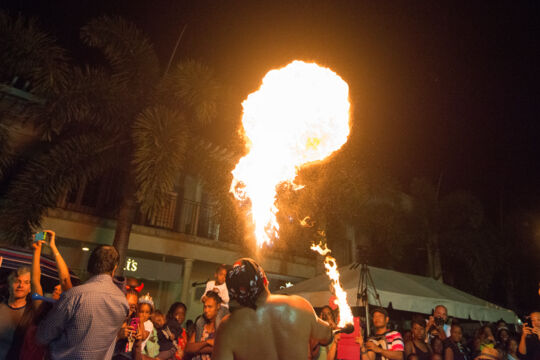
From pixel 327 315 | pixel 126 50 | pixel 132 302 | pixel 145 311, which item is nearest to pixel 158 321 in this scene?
pixel 145 311

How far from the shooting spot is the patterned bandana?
3.11m

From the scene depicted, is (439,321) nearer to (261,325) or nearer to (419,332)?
(419,332)

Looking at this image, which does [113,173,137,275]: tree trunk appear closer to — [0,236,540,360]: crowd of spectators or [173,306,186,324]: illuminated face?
[173,306,186,324]: illuminated face

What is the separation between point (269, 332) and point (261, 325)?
83 mm

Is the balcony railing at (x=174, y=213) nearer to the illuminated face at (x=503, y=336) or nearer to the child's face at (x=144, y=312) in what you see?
the child's face at (x=144, y=312)

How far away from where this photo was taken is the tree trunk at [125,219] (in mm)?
9695

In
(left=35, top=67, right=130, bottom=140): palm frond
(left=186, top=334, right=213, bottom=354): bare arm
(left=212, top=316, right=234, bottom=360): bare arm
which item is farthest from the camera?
(left=35, top=67, right=130, bottom=140): palm frond

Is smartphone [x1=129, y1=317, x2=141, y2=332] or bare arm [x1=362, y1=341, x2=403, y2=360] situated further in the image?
bare arm [x1=362, y1=341, x2=403, y2=360]

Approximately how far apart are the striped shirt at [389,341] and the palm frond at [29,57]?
906cm

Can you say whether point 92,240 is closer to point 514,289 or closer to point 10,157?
point 10,157

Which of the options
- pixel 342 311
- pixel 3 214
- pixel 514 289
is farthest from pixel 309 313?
pixel 514 289

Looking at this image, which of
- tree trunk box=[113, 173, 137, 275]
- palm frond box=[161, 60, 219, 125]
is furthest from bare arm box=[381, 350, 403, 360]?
palm frond box=[161, 60, 219, 125]

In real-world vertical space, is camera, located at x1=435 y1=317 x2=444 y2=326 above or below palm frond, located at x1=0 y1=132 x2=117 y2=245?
below

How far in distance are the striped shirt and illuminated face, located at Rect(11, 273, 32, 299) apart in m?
4.85
